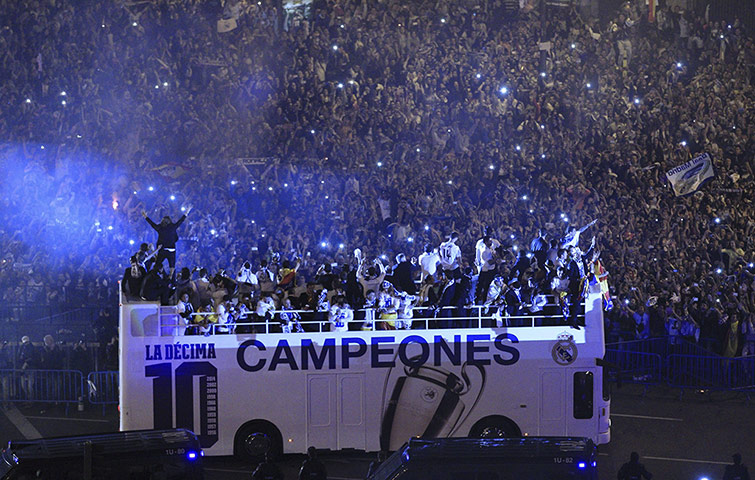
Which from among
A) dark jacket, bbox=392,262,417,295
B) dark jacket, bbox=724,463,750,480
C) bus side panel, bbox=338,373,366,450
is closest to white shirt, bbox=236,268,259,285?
dark jacket, bbox=392,262,417,295

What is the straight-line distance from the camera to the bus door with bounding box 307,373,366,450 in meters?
18.2

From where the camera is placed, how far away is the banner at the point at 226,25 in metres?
37.5

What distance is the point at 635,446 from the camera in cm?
1936

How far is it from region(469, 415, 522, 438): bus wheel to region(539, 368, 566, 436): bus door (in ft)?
1.87

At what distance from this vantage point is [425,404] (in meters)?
18.4

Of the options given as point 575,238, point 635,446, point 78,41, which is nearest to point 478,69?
point 78,41

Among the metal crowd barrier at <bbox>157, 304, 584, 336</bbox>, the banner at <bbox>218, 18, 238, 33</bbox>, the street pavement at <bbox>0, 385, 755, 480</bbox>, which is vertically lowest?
the street pavement at <bbox>0, 385, 755, 480</bbox>

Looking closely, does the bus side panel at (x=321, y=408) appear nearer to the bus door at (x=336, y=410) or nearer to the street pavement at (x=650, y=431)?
the bus door at (x=336, y=410)

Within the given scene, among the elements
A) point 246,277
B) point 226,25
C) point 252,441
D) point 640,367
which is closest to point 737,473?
point 252,441

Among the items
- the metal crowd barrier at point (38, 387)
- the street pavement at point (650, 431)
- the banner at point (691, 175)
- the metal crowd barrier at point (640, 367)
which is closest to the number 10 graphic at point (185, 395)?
the street pavement at point (650, 431)

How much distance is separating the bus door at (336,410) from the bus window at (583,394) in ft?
12.7

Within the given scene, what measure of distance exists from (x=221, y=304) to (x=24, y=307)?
11.2 m

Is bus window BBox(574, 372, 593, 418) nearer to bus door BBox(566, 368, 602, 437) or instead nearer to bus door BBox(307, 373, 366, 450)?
bus door BBox(566, 368, 602, 437)

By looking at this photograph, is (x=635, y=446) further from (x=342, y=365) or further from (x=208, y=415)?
(x=208, y=415)
